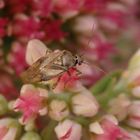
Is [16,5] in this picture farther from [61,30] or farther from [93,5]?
[93,5]

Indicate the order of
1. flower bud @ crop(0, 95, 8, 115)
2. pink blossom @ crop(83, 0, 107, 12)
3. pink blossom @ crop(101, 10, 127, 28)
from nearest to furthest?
flower bud @ crop(0, 95, 8, 115)
pink blossom @ crop(83, 0, 107, 12)
pink blossom @ crop(101, 10, 127, 28)

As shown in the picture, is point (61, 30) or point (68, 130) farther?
point (61, 30)

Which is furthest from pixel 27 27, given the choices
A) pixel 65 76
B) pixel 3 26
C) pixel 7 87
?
pixel 65 76

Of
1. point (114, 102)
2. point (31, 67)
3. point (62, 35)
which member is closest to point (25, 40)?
point (62, 35)

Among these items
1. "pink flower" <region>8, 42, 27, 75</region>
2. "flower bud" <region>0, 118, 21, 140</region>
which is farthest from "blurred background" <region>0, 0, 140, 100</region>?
"flower bud" <region>0, 118, 21, 140</region>

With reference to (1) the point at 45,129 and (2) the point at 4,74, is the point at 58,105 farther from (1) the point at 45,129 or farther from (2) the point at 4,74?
(2) the point at 4,74

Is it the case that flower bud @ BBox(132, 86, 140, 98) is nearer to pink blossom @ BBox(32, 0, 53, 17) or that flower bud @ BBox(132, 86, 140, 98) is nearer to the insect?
the insect
